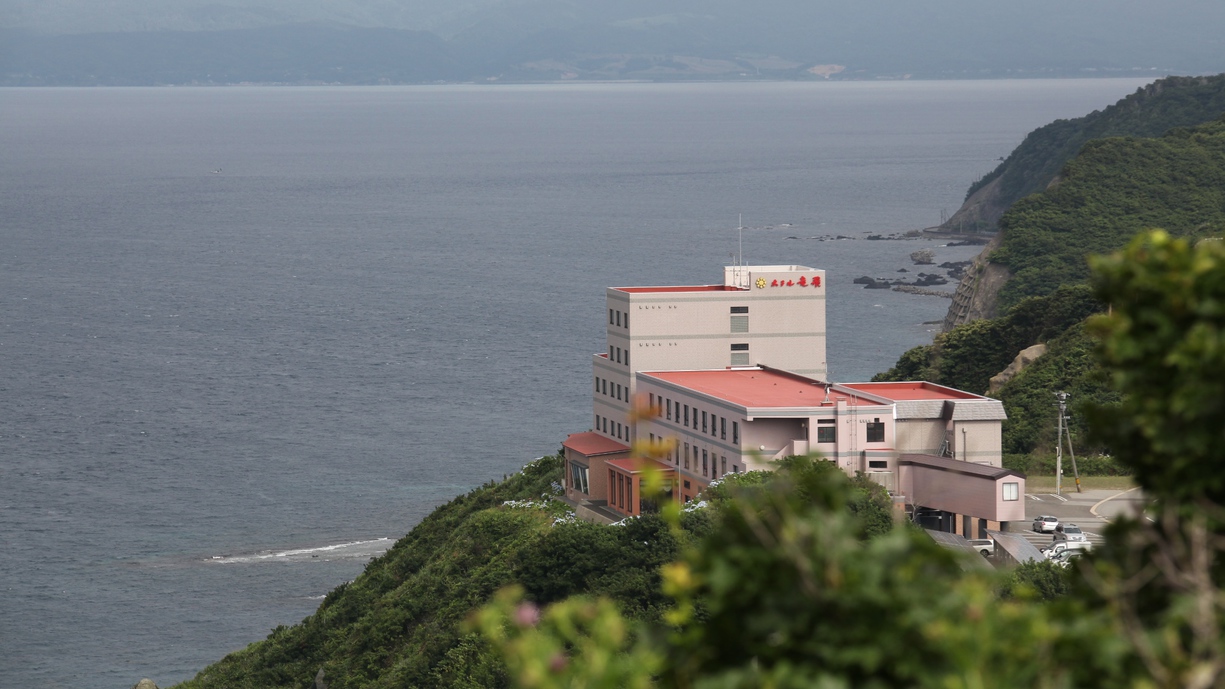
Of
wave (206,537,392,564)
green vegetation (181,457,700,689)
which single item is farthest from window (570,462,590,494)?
wave (206,537,392,564)

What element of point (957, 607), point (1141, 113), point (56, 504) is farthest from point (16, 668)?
point (1141, 113)

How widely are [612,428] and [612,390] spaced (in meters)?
1.46

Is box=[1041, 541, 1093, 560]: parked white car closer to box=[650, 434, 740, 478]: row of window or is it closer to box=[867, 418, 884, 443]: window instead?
box=[867, 418, 884, 443]: window

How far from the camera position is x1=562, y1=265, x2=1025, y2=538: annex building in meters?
54.8

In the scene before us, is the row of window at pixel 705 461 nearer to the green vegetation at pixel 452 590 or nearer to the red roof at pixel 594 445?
the red roof at pixel 594 445

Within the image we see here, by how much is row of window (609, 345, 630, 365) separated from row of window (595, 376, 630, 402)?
35.4 inches

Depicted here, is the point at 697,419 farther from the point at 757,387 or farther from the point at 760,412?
the point at 760,412

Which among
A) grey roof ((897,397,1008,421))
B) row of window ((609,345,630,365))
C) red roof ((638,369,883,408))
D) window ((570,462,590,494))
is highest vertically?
row of window ((609,345,630,365))

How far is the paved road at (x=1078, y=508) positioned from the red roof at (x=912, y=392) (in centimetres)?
446

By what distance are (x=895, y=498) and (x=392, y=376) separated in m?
71.1

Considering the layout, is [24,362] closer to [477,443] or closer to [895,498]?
[477,443]

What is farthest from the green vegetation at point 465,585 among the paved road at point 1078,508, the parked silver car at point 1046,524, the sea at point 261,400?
the sea at point 261,400

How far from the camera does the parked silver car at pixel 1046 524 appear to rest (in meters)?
52.9

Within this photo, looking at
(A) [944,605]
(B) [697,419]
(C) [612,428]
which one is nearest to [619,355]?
(C) [612,428]
